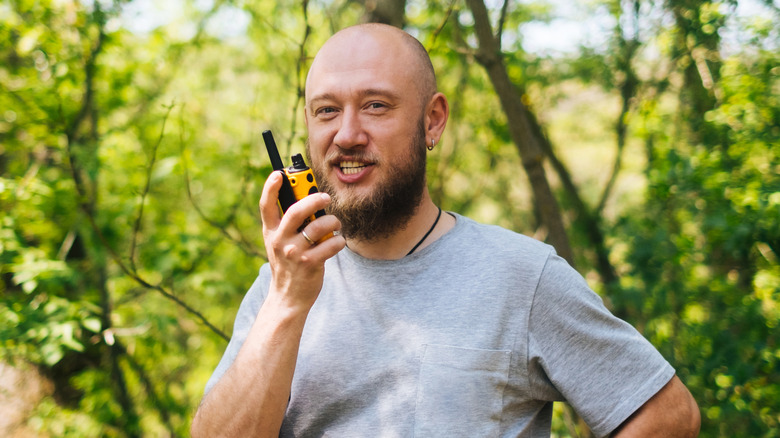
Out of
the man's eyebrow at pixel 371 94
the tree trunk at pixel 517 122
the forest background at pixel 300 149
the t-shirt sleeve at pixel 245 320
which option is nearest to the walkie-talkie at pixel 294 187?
the man's eyebrow at pixel 371 94

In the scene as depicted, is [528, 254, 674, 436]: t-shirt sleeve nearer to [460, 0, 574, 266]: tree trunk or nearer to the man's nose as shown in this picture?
the man's nose

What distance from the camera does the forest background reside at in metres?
2.75

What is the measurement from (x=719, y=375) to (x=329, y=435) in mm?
2421

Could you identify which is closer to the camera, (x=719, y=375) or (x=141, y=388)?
(x=719, y=375)

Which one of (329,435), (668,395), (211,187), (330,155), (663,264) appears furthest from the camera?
(211,187)

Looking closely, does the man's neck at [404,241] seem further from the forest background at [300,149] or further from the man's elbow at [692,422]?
the forest background at [300,149]

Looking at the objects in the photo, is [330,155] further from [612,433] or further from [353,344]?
[612,433]

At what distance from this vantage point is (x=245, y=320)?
5.59ft

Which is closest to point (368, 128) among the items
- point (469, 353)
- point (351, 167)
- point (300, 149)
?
point (351, 167)

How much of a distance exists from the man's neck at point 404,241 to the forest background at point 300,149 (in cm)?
110

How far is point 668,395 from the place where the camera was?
55.0 inches

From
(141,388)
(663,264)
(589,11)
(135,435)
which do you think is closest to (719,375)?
(663,264)

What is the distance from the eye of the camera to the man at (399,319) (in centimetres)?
138

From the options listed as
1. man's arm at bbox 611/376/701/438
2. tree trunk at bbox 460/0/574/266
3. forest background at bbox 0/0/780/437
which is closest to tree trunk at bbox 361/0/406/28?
forest background at bbox 0/0/780/437
